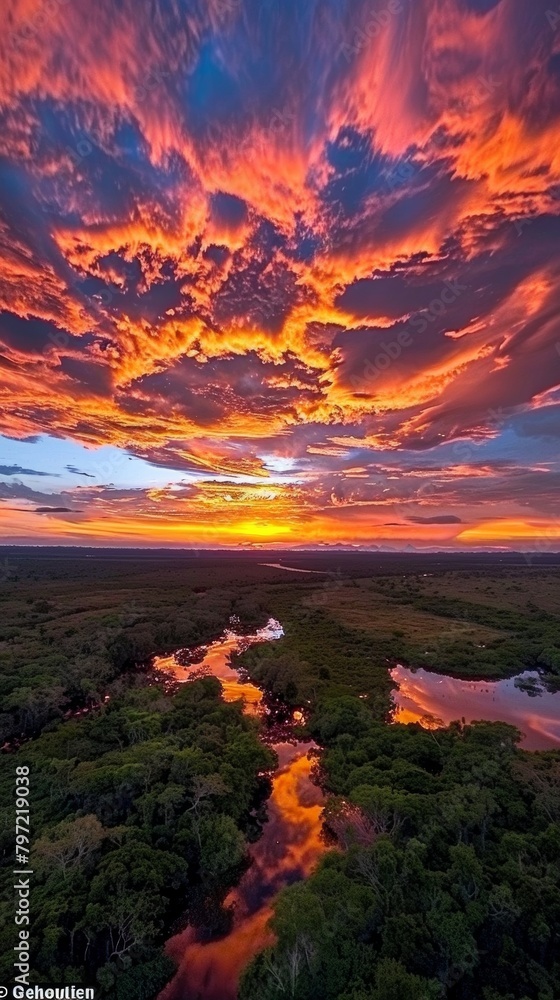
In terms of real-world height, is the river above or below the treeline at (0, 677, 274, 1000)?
below

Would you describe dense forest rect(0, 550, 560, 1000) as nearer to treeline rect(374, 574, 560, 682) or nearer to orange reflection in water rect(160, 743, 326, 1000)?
orange reflection in water rect(160, 743, 326, 1000)

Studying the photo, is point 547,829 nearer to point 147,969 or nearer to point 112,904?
point 147,969

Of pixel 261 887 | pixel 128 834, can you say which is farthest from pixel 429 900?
pixel 128 834

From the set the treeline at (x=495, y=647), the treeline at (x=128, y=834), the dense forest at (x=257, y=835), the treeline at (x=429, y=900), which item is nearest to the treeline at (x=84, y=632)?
the dense forest at (x=257, y=835)

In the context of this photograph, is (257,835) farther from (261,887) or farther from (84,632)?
(84,632)

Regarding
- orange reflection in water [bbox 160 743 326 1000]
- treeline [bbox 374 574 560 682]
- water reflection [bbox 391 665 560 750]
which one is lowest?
orange reflection in water [bbox 160 743 326 1000]

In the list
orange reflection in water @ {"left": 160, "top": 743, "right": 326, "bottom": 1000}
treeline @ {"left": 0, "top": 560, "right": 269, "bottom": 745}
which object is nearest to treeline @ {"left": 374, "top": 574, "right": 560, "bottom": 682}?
orange reflection in water @ {"left": 160, "top": 743, "right": 326, "bottom": 1000}
